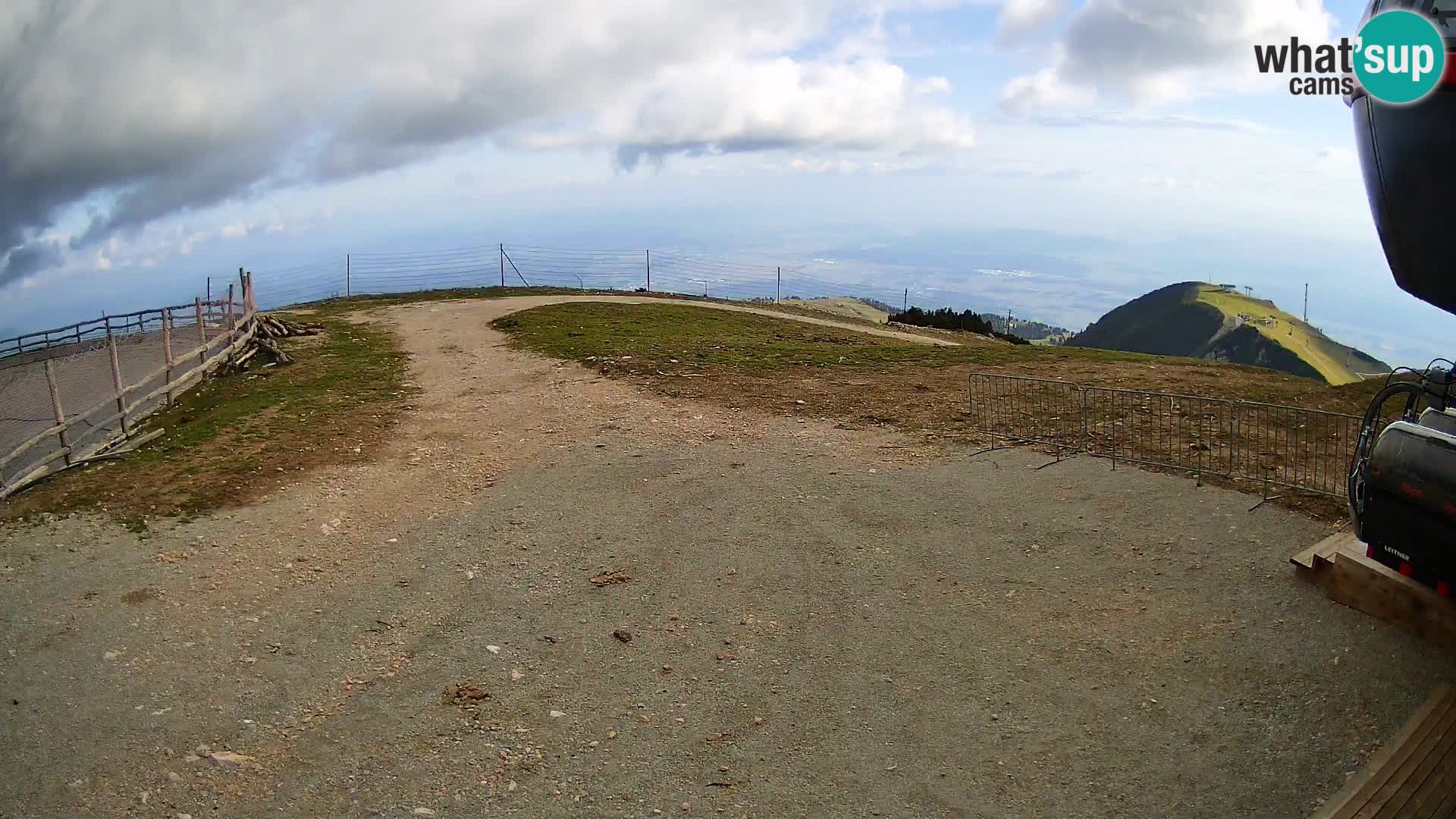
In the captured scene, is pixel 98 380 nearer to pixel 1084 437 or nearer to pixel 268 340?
pixel 268 340

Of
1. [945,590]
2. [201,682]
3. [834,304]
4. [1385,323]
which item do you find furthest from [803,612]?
[1385,323]

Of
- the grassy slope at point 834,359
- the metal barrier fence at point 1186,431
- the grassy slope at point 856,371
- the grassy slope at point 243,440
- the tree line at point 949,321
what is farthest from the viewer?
the tree line at point 949,321

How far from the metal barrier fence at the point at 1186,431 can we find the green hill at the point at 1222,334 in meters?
21.8

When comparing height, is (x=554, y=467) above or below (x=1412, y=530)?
below

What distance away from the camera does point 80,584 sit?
28.0ft

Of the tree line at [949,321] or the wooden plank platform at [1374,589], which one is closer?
the wooden plank platform at [1374,589]

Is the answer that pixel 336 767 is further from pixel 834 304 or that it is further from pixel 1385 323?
pixel 1385 323

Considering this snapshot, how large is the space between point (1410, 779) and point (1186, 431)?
7176 mm

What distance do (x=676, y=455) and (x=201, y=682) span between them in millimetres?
6227

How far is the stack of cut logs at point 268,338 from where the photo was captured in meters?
18.9

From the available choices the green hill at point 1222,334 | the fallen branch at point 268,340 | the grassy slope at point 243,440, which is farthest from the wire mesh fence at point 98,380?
the green hill at point 1222,334

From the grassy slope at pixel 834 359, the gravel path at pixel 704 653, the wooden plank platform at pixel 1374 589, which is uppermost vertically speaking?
the grassy slope at pixel 834 359

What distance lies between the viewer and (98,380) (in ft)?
57.1

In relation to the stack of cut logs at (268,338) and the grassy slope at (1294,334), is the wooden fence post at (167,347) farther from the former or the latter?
the grassy slope at (1294,334)
